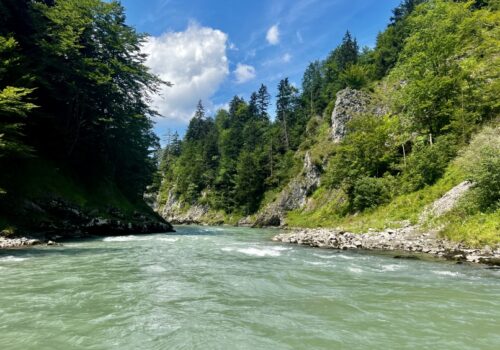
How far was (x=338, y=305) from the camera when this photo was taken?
29.8ft

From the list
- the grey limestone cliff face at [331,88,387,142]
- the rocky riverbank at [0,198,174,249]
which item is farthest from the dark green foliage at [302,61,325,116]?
the rocky riverbank at [0,198,174,249]

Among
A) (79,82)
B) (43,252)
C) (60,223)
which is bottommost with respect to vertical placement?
(43,252)

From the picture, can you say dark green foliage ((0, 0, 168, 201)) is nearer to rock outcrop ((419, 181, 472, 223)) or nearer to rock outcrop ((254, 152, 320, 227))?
rock outcrop ((254, 152, 320, 227))

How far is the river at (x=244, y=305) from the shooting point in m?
6.65

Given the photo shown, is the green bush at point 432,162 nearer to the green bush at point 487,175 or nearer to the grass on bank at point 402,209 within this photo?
the grass on bank at point 402,209

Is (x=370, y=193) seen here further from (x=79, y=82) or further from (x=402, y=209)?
(x=79, y=82)

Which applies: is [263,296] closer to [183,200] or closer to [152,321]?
[152,321]

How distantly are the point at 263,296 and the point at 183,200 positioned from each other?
307 ft

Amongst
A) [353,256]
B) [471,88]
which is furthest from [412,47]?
[353,256]

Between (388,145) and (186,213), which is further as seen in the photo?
(186,213)

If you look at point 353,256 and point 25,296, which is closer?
point 25,296

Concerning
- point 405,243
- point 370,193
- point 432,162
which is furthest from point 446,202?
point 370,193

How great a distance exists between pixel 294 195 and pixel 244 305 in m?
55.2

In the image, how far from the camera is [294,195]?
63.6 meters
